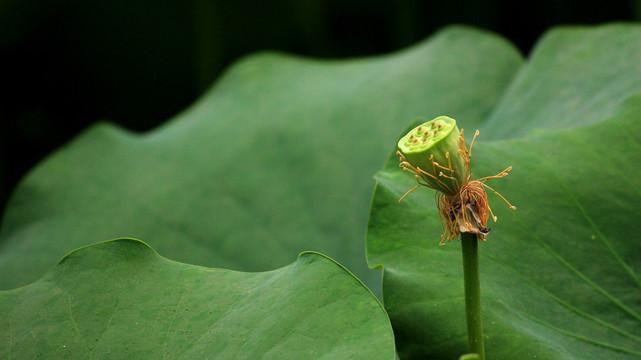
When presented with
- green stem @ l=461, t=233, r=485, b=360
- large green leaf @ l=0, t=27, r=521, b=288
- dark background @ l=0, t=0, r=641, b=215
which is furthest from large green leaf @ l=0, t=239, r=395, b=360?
dark background @ l=0, t=0, r=641, b=215

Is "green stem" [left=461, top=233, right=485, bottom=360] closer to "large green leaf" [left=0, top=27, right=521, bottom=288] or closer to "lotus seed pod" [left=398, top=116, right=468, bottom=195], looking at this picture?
"lotus seed pod" [left=398, top=116, right=468, bottom=195]

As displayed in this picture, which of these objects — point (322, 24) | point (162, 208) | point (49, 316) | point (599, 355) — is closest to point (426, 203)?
point (599, 355)

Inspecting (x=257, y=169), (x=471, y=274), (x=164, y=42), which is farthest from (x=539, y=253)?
(x=164, y=42)

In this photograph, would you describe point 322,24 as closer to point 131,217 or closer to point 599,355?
point 131,217


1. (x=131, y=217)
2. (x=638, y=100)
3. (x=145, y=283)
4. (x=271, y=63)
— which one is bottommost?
(x=131, y=217)

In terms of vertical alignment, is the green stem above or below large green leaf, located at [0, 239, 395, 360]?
above

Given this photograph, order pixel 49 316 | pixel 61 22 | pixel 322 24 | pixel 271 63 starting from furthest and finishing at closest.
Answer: pixel 322 24, pixel 61 22, pixel 271 63, pixel 49 316

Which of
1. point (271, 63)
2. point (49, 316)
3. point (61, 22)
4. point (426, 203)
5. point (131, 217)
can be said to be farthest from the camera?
point (61, 22)

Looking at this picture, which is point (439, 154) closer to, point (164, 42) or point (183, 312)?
point (183, 312)
